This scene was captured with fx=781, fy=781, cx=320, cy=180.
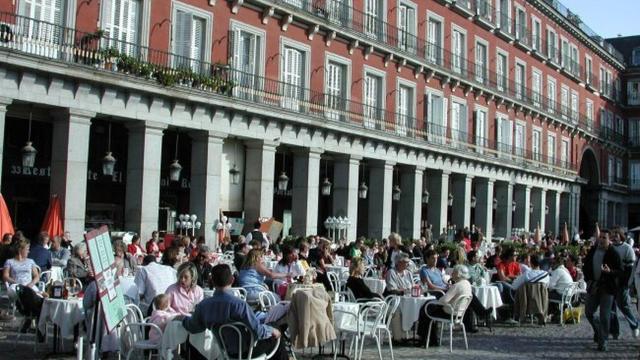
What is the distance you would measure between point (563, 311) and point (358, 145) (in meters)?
15.0

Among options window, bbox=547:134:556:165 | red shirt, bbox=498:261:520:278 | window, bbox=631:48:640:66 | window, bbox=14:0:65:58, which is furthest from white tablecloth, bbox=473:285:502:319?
window, bbox=631:48:640:66

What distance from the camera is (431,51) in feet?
119

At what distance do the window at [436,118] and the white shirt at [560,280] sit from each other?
19.5m

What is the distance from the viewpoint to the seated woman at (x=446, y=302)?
39.8ft

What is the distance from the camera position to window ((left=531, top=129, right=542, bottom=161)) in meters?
46.5

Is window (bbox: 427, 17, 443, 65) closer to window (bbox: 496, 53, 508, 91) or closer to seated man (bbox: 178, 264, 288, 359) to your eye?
window (bbox: 496, 53, 508, 91)

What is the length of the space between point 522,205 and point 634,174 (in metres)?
24.5

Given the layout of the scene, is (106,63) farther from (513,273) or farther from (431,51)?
(431,51)

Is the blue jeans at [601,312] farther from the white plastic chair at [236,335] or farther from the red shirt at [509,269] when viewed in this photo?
the white plastic chair at [236,335]

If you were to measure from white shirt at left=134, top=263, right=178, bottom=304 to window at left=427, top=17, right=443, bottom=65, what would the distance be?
2642 cm

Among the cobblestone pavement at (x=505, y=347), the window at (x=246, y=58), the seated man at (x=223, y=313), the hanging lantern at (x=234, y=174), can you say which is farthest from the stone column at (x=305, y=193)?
the seated man at (x=223, y=313)

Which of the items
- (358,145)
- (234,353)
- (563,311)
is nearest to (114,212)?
(358,145)

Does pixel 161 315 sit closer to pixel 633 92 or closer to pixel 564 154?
pixel 564 154

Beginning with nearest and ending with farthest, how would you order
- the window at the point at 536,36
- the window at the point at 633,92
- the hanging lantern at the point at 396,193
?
the hanging lantern at the point at 396,193 < the window at the point at 536,36 < the window at the point at 633,92
